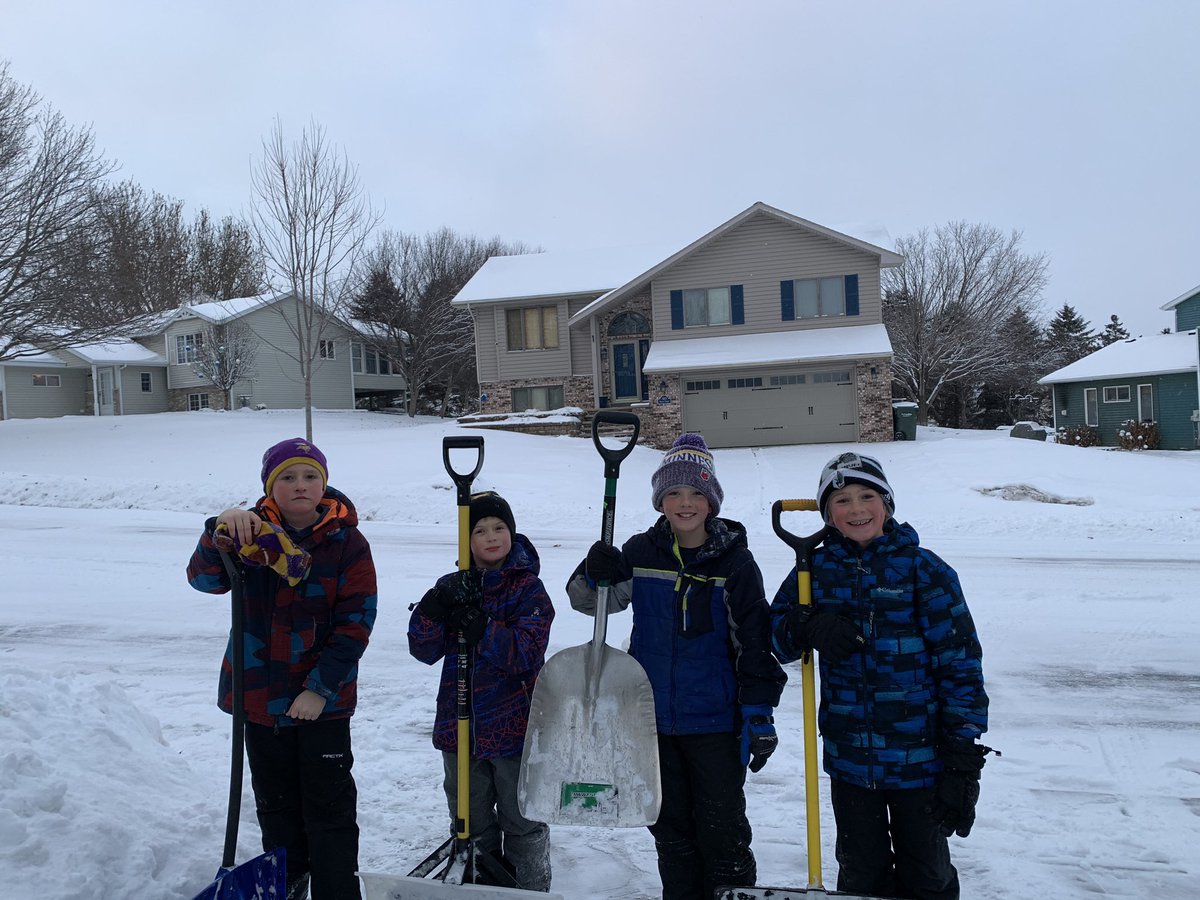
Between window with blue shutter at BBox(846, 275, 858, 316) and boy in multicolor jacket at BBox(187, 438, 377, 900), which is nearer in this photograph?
boy in multicolor jacket at BBox(187, 438, 377, 900)

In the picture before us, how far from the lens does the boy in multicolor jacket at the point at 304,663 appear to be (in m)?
2.92

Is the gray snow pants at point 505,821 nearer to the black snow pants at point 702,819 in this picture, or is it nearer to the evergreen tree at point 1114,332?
the black snow pants at point 702,819

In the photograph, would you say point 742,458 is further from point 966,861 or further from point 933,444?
point 966,861

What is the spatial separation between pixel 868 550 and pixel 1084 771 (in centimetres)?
249

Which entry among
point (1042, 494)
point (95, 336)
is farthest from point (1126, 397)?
point (95, 336)

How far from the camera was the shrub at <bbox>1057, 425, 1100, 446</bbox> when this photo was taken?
2609cm

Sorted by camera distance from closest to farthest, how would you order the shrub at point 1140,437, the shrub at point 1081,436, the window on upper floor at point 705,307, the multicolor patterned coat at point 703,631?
the multicolor patterned coat at point 703,631 < the window on upper floor at point 705,307 < the shrub at point 1140,437 < the shrub at point 1081,436

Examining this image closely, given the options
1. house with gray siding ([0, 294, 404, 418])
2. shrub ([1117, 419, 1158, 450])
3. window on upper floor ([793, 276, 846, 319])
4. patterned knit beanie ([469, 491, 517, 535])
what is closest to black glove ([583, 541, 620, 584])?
patterned knit beanie ([469, 491, 517, 535])

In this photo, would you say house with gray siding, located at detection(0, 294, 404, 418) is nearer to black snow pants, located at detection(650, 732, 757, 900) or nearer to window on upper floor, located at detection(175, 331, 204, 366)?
window on upper floor, located at detection(175, 331, 204, 366)

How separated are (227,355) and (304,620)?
3596 cm

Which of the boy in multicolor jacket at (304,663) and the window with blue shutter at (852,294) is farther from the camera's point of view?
the window with blue shutter at (852,294)

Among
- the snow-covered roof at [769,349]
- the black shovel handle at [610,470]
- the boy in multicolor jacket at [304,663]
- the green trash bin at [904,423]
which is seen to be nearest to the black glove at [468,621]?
the boy in multicolor jacket at [304,663]

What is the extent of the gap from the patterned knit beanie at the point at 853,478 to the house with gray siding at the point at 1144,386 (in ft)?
88.8

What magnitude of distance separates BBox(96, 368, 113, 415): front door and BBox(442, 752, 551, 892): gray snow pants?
138ft
